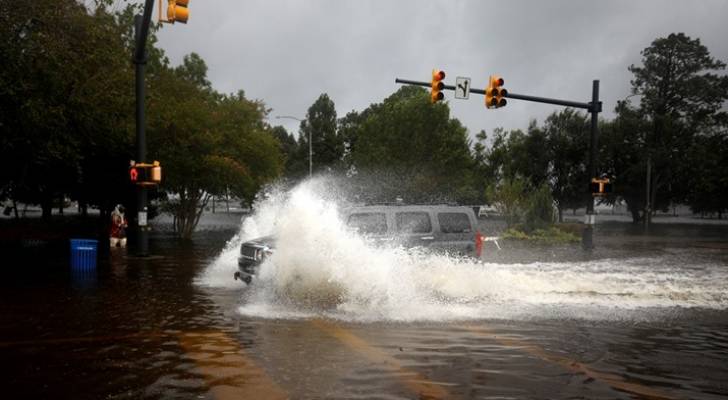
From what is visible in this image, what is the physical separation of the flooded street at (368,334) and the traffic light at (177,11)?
5284 mm

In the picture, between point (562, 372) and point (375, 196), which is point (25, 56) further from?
point (375, 196)

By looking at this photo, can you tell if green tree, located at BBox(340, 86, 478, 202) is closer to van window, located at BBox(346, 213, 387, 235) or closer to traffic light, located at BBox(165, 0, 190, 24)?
van window, located at BBox(346, 213, 387, 235)

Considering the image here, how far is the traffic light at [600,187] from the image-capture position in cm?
2127

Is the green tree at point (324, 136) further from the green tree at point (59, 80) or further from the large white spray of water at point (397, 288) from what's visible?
the large white spray of water at point (397, 288)

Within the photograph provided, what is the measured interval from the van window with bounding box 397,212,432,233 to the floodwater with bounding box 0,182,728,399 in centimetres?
59

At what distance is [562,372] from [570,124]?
2284 inches

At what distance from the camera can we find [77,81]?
18.1 meters

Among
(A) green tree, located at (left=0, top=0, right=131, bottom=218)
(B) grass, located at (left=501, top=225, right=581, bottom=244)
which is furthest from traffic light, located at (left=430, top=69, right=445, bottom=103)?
(B) grass, located at (left=501, top=225, right=581, bottom=244)

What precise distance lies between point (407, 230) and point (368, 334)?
4288mm

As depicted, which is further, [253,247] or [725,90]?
[725,90]

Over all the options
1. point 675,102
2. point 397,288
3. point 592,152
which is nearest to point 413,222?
point 397,288

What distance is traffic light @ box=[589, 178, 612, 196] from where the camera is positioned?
69.8 ft

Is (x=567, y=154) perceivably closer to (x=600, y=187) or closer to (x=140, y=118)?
(x=600, y=187)

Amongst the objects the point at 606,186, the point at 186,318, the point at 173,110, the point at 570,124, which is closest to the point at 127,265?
the point at 186,318
